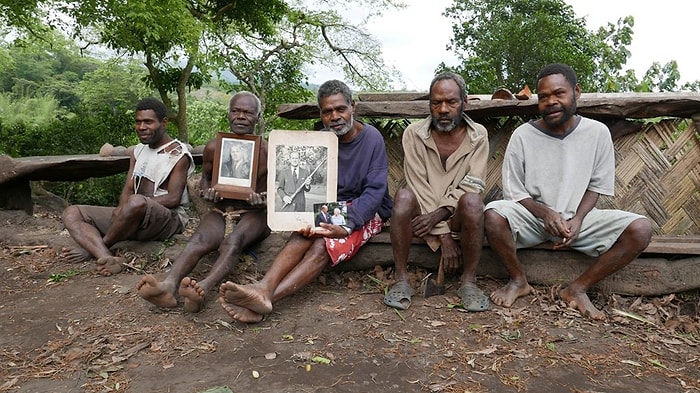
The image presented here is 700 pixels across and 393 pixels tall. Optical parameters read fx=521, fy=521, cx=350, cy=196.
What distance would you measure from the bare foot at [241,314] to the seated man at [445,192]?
2.77 feet

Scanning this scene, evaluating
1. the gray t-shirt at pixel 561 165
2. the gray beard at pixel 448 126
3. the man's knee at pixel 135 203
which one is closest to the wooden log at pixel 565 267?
the gray t-shirt at pixel 561 165

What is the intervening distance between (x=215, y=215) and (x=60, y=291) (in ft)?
4.01

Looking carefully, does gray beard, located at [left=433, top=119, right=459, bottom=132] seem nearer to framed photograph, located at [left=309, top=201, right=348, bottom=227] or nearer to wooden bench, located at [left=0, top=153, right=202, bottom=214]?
framed photograph, located at [left=309, top=201, right=348, bottom=227]

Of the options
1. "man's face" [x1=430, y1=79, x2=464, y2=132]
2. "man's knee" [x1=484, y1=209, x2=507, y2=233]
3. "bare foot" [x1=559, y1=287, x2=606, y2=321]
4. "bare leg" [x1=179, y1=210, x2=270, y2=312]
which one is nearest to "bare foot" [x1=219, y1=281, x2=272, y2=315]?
"bare leg" [x1=179, y1=210, x2=270, y2=312]

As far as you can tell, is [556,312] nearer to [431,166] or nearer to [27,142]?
[431,166]

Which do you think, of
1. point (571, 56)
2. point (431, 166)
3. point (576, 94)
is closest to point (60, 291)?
point (431, 166)

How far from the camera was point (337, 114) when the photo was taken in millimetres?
3533

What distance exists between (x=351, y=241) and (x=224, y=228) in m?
0.99

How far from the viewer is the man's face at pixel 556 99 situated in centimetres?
336

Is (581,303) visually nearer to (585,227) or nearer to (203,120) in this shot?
(585,227)

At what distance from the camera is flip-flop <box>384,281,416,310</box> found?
330 centimetres

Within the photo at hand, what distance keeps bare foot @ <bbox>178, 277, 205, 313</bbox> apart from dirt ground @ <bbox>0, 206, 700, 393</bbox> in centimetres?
10

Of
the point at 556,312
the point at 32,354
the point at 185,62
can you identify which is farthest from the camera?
the point at 185,62

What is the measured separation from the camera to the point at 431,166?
368cm
